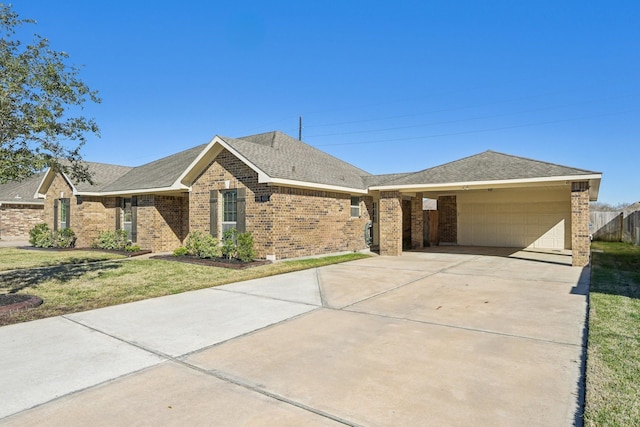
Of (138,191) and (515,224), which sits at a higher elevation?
(138,191)

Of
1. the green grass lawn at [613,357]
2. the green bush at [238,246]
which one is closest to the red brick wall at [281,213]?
the green bush at [238,246]

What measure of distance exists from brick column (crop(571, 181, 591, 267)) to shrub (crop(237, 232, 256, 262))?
10210 mm

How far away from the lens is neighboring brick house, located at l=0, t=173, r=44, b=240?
24750 millimetres

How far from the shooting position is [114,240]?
56.9ft

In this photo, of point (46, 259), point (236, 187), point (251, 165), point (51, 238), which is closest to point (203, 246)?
point (236, 187)

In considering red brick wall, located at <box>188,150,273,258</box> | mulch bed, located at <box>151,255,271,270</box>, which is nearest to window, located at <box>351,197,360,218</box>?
red brick wall, located at <box>188,150,273,258</box>

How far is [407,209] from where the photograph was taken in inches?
741

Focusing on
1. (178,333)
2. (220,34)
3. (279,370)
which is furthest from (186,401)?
(220,34)

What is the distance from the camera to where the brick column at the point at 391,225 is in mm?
15250

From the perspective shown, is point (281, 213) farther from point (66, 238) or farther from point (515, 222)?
point (66, 238)

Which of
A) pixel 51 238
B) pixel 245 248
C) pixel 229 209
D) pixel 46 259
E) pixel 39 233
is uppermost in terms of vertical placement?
pixel 229 209

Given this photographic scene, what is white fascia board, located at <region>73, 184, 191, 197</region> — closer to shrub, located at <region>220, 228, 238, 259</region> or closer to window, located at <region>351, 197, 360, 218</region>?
shrub, located at <region>220, 228, 238, 259</region>

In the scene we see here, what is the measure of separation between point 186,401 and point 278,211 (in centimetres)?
940

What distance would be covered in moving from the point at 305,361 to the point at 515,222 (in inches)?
689
